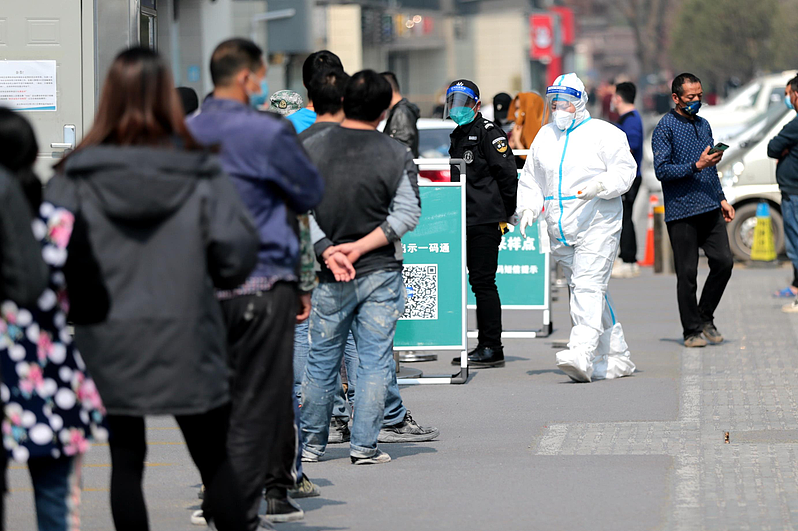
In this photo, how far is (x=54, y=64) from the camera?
1139 cm

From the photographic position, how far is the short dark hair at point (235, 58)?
4.81 meters

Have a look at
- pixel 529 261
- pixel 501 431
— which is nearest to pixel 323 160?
pixel 501 431

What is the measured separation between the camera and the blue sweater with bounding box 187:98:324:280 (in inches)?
188

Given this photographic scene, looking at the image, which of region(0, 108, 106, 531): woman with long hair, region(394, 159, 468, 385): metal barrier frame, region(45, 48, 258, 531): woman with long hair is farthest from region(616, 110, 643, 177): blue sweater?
region(0, 108, 106, 531): woman with long hair

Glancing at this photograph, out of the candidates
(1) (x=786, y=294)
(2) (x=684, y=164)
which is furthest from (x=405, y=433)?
(1) (x=786, y=294)

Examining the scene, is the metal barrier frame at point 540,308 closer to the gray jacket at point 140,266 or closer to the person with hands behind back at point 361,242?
the person with hands behind back at point 361,242

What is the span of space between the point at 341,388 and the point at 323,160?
5.91 feet

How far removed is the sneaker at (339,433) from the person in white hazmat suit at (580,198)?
6.58 feet

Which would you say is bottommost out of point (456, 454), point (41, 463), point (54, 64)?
point (456, 454)

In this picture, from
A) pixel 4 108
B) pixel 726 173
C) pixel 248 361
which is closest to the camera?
pixel 4 108

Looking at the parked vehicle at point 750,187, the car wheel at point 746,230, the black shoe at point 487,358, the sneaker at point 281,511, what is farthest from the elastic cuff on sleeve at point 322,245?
the car wheel at point 746,230

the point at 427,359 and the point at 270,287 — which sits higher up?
the point at 270,287

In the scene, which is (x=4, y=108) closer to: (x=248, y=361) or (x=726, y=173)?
(x=248, y=361)

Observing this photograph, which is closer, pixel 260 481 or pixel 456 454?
pixel 260 481
